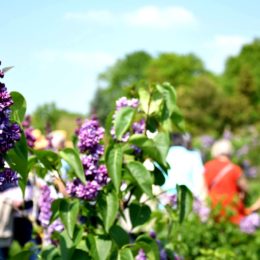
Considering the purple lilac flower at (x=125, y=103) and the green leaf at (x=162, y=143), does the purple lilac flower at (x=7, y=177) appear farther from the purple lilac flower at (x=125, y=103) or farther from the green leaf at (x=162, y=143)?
the purple lilac flower at (x=125, y=103)

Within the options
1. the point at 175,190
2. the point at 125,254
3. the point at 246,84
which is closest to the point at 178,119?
the point at 125,254

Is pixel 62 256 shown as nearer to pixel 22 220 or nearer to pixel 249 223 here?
pixel 22 220

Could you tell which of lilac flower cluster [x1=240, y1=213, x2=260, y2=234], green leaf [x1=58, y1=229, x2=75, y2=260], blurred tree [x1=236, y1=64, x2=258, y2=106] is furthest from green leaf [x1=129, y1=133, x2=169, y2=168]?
blurred tree [x1=236, y1=64, x2=258, y2=106]

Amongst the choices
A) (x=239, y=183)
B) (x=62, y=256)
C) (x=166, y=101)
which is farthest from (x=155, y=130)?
(x=239, y=183)

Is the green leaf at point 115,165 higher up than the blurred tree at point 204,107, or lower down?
lower down

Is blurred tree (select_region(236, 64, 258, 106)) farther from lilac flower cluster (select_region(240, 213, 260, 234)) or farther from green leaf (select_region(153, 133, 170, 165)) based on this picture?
green leaf (select_region(153, 133, 170, 165))

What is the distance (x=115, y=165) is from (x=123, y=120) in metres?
0.25

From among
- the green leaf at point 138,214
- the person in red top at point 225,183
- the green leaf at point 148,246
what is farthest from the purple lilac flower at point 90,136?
the person in red top at point 225,183

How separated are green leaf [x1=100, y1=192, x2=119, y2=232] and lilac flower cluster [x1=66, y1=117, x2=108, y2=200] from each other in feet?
0.20

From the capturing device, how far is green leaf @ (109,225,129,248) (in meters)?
2.79

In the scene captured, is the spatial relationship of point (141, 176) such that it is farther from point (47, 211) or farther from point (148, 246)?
point (47, 211)

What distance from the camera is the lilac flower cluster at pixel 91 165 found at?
2.79m

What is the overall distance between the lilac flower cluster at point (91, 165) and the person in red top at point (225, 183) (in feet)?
16.2

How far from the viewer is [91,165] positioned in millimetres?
2814
